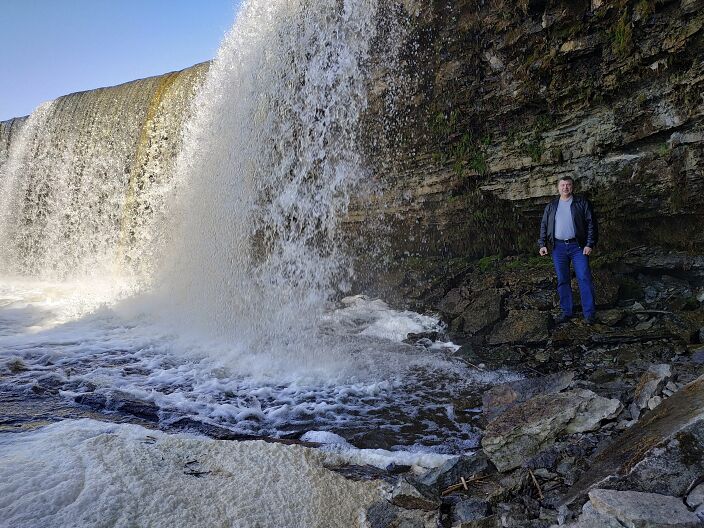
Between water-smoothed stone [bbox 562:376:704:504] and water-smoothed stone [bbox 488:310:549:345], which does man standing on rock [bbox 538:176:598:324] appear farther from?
water-smoothed stone [bbox 562:376:704:504]

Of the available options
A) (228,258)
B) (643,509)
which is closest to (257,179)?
(228,258)

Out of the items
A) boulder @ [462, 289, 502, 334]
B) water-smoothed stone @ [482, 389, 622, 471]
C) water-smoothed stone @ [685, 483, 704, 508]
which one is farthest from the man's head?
water-smoothed stone @ [685, 483, 704, 508]

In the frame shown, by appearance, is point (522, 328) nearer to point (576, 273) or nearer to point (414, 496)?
point (576, 273)

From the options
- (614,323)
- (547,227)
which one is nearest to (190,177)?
(547,227)

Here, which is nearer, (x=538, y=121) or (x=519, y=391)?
(x=519, y=391)

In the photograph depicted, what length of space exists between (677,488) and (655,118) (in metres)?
6.56

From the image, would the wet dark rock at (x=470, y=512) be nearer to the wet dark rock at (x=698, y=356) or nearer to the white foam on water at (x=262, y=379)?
the white foam on water at (x=262, y=379)

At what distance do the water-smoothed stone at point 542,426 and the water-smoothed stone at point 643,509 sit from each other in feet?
3.91

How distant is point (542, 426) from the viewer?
11.5 feet

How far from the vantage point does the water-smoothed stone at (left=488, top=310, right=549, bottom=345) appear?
23.5 ft

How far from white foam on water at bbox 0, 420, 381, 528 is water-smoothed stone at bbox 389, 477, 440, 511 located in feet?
0.58

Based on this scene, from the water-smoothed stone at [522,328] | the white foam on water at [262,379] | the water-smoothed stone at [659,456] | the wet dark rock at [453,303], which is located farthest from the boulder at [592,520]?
the wet dark rock at [453,303]

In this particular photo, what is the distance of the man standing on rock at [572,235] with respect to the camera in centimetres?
675

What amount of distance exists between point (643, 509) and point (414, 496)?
1474 mm
